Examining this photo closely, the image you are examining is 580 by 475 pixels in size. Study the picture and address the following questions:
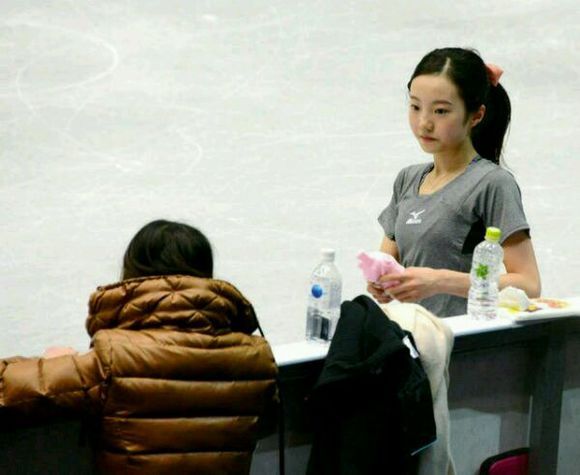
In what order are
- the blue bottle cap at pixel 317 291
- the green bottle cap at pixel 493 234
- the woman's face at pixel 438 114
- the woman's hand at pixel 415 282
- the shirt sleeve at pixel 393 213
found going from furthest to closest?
the shirt sleeve at pixel 393 213 → the woman's face at pixel 438 114 → the woman's hand at pixel 415 282 → the green bottle cap at pixel 493 234 → the blue bottle cap at pixel 317 291

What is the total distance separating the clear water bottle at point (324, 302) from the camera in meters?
2.24

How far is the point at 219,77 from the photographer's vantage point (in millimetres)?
6449

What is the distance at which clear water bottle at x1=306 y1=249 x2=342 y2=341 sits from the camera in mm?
2244

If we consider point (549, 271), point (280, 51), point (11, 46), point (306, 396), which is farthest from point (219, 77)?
point (306, 396)

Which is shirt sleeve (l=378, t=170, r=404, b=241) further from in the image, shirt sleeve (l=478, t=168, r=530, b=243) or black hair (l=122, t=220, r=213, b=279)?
black hair (l=122, t=220, r=213, b=279)

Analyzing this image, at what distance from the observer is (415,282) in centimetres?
258

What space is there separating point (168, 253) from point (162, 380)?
23cm

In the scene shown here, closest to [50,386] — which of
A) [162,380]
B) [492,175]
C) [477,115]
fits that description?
[162,380]

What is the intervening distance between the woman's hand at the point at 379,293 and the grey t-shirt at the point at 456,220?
0.14 m

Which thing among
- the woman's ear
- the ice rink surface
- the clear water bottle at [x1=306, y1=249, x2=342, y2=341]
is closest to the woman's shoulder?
the woman's ear

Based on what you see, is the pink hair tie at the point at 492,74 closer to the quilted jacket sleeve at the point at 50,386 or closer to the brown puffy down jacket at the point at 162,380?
the brown puffy down jacket at the point at 162,380

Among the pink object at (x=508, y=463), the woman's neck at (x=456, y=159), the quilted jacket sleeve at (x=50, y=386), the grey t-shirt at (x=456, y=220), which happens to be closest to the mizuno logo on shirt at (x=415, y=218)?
the grey t-shirt at (x=456, y=220)

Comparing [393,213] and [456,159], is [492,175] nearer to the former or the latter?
[456,159]

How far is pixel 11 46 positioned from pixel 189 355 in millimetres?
5159
